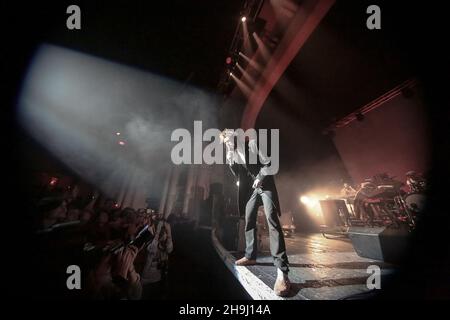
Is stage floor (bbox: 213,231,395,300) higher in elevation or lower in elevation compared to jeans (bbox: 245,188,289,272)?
lower

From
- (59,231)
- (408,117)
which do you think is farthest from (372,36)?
(59,231)

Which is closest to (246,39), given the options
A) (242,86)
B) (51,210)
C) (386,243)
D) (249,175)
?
(242,86)

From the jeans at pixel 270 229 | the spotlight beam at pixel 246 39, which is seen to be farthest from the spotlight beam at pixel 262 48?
the jeans at pixel 270 229

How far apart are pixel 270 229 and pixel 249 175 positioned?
2.90 ft

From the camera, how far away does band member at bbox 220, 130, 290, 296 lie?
185 centimetres

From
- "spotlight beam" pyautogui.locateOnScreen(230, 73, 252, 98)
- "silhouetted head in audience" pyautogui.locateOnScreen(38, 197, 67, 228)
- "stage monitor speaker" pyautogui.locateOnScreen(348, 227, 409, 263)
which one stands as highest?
"spotlight beam" pyautogui.locateOnScreen(230, 73, 252, 98)

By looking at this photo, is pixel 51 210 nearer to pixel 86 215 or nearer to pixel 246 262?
pixel 86 215

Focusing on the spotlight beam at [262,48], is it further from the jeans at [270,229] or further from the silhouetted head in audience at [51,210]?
the silhouetted head in audience at [51,210]

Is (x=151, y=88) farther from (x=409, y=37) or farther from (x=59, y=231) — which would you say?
(x=409, y=37)

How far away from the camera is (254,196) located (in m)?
2.38

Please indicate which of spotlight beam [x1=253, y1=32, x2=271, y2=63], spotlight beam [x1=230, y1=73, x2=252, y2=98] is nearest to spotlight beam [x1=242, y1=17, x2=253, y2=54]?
spotlight beam [x1=253, y1=32, x2=271, y2=63]

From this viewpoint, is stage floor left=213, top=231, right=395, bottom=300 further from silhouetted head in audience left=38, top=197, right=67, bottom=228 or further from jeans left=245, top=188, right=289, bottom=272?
silhouetted head in audience left=38, top=197, right=67, bottom=228

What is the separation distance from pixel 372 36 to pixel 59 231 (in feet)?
27.3
